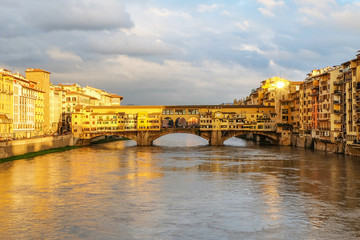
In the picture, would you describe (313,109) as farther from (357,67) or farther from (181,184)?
(181,184)

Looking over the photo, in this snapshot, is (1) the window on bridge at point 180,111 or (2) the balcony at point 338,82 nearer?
(2) the balcony at point 338,82

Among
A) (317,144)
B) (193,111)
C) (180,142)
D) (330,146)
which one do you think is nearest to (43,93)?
(193,111)

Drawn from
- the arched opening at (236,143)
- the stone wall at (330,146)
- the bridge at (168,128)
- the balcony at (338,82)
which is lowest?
the arched opening at (236,143)

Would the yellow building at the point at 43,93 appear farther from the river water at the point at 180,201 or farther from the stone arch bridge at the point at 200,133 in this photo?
the river water at the point at 180,201

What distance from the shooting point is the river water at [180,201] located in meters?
20.2

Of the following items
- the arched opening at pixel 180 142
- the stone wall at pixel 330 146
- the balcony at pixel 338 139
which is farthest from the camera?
the arched opening at pixel 180 142

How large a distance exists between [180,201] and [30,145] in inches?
1378

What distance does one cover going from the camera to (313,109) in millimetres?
66688

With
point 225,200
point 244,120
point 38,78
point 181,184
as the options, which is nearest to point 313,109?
point 244,120

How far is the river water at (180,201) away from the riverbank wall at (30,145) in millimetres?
4363

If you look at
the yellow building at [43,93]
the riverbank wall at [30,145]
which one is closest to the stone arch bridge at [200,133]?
the yellow building at [43,93]

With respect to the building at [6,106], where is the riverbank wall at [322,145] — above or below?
below

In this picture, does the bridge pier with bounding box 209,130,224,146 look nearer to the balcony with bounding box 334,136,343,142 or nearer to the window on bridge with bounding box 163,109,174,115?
the window on bridge with bounding box 163,109,174,115

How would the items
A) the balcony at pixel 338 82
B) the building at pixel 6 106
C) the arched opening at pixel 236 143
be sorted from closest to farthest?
the balcony at pixel 338 82 < the building at pixel 6 106 < the arched opening at pixel 236 143
